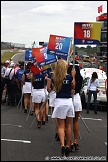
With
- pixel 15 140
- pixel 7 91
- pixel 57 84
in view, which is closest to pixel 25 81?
pixel 7 91

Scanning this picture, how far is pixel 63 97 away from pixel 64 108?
0.20 metres

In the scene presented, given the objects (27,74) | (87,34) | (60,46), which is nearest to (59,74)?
(87,34)

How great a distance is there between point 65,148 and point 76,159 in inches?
11.1

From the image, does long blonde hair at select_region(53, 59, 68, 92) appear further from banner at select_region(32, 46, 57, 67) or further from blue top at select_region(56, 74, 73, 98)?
banner at select_region(32, 46, 57, 67)

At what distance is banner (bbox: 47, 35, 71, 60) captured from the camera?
9391 mm

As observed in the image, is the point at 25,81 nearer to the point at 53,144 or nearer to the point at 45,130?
the point at 45,130

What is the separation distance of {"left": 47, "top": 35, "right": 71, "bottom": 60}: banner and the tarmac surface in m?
1.67

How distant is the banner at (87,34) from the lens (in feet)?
26.2

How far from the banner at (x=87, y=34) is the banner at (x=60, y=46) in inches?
49.0

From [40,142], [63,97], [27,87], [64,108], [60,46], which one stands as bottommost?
[40,142]

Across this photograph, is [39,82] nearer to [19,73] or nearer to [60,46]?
[60,46]

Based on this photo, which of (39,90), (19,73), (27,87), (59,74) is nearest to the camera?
(59,74)

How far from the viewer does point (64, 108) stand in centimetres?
695

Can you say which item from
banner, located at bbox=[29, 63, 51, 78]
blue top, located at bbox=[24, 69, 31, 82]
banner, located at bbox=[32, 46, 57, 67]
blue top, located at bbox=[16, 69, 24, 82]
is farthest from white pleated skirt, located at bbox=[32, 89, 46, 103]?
blue top, located at bbox=[16, 69, 24, 82]
